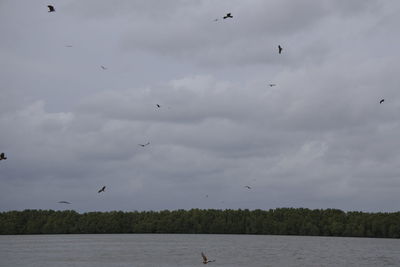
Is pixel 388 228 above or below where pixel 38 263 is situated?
above

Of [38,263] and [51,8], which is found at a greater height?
[51,8]

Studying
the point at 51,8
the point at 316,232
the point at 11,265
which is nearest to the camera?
the point at 51,8

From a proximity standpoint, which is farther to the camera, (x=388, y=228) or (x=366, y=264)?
(x=388, y=228)

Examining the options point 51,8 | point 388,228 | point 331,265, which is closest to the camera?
point 51,8

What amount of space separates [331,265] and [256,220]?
4320 inches

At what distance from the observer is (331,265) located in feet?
284

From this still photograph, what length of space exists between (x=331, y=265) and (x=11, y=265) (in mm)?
45058

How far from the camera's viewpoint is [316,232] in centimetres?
18762

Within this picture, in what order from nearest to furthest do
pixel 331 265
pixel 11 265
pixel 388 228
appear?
pixel 11 265 < pixel 331 265 < pixel 388 228

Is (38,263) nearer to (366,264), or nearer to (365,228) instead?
(366,264)

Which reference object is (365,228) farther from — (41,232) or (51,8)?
(51,8)

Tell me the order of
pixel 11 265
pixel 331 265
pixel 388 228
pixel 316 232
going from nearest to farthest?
1. pixel 11 265
2. pixel 331 265
3. pixel 388 228
4. pixel 316 232

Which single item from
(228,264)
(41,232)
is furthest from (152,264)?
(41,232)

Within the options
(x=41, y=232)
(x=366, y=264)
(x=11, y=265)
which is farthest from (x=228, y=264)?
(x=41, y=232)
